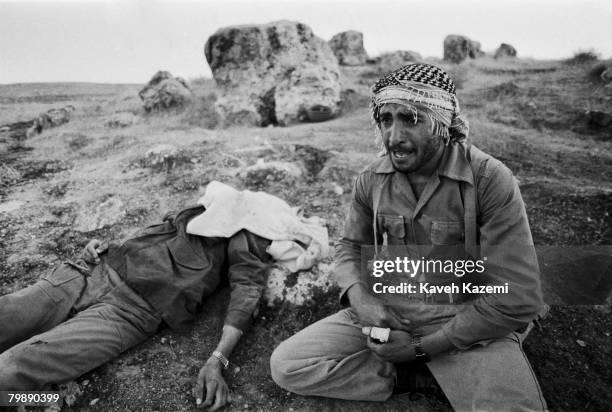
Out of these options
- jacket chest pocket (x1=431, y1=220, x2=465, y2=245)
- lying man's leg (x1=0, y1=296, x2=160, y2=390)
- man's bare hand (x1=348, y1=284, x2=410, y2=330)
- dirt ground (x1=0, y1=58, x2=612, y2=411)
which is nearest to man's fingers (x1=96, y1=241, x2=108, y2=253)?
lying man's leg (x1=0, y1=296, x2=160, y2=390)

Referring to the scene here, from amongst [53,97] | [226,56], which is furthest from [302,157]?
[53,97]

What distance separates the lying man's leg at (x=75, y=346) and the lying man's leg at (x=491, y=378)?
1.87m

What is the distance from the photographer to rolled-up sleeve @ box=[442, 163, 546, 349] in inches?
70.2

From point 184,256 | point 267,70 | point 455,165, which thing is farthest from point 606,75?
point 184,256

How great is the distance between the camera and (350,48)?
15.8 meters

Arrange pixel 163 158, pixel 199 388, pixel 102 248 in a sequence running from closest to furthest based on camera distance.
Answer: pixel 199 388, pixel 102 248, pixel 163 158

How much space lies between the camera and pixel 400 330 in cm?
204

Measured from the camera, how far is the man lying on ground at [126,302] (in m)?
2.23

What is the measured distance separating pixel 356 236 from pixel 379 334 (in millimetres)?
619

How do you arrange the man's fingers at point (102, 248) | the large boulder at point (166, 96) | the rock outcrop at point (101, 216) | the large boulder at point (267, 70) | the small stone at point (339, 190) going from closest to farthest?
the man's fingers at point (102, 248), the rock outcrop at point (101, 216), the small stone at point (339, 190), the large boulder at point (267, 70), the large boulder at point (166, 96)

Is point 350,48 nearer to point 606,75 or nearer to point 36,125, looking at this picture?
point 606,75

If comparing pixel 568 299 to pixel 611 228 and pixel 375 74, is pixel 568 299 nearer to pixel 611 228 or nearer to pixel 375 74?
pixel 611 228

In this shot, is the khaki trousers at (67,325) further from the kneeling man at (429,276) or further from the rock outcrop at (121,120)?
the rock outcrop at (121,120)

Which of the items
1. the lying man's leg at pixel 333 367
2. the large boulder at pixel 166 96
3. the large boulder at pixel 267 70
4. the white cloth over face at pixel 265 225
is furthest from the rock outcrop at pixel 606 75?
the large boulder at pixel 166 96
